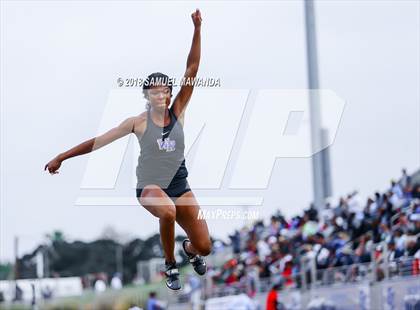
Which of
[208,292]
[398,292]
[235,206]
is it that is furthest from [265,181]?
[208,292]

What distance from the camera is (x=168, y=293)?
29.5 m

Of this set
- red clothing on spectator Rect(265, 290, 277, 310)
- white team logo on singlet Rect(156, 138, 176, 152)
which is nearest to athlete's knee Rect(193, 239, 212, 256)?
white team logo on singlet Rect(156, 138, 176, 152)

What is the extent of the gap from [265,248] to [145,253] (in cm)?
2570

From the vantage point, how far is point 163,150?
13.1m

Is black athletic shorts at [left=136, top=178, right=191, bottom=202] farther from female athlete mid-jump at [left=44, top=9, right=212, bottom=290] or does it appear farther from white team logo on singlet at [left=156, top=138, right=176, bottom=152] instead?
white team logo on singlet at [left=156, top=138, right=176, bottom=152]

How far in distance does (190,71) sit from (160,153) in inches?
35.7

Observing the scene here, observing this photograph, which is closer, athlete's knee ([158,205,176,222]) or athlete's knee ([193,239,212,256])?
athlete's knee ([158,205,176,222])

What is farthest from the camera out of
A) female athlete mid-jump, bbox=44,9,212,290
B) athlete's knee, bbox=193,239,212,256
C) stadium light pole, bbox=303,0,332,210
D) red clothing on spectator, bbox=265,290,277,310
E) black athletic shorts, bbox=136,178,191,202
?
red clothing on spectator, bbox=265,290,277,310

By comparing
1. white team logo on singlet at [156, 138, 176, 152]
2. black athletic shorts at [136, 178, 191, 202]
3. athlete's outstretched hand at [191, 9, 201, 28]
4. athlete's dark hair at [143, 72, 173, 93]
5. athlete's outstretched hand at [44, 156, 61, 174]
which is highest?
athlete's outstretched hand at [191, 9, 201, 28]

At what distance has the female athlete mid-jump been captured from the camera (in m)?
13.0

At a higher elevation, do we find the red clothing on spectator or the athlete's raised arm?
the athlete's raised arm

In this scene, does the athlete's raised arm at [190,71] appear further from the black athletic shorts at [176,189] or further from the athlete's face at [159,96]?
the black athletic shorts at [176,189]

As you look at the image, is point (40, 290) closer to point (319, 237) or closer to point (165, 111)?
point (319, 237)

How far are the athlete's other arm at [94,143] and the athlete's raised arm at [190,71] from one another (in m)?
0.53
